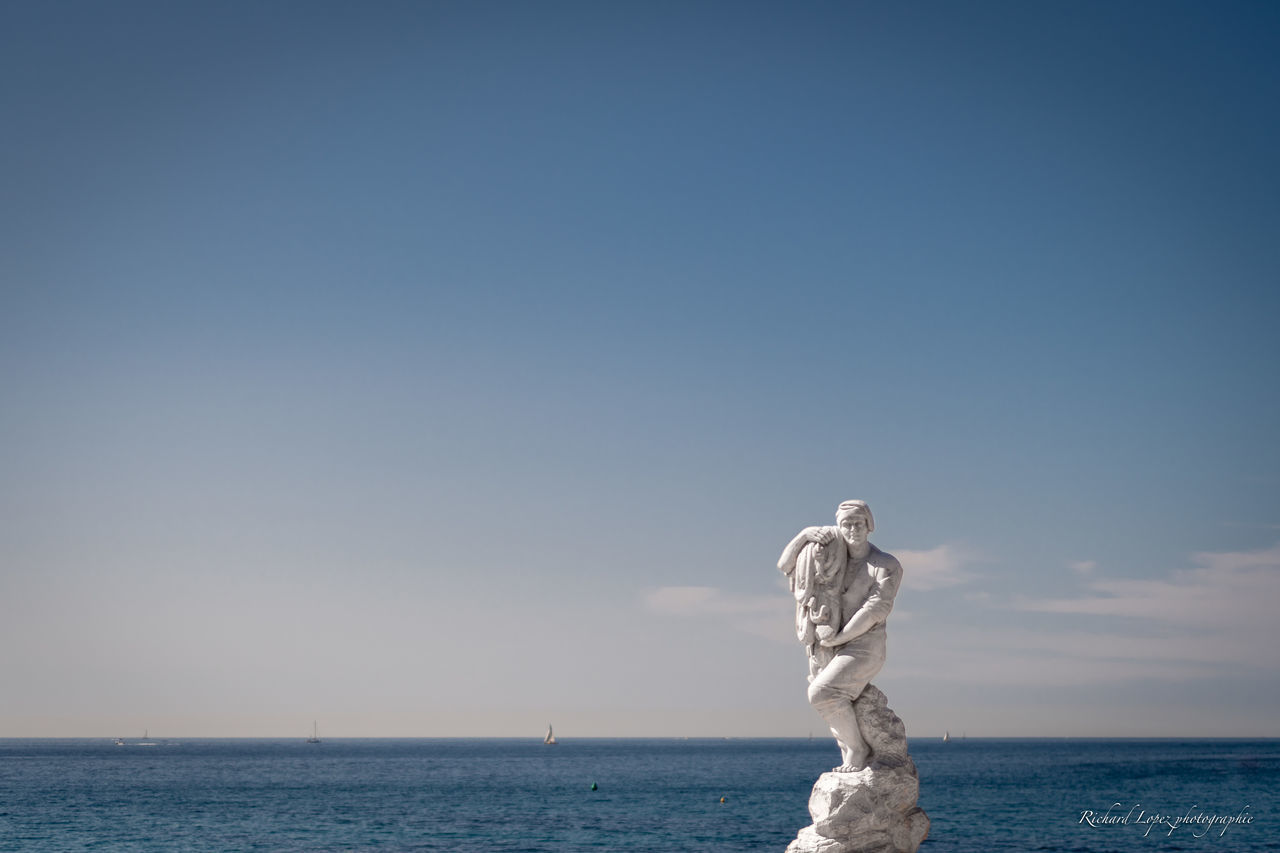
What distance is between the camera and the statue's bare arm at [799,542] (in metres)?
13.7

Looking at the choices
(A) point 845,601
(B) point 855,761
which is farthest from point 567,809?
(A) point 845,601

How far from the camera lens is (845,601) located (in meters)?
13.7

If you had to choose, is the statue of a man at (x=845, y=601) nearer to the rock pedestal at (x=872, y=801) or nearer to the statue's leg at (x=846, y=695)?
the statue's leg at (x=846, y=695)

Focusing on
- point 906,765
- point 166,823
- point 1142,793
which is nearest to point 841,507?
point 906,765

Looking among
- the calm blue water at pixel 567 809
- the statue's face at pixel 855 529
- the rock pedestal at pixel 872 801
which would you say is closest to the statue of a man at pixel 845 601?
the statue's face at pixel 855 529

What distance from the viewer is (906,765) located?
13.8 metres

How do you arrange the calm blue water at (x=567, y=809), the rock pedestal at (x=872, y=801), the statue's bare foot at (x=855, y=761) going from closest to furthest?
the rock pedestal at (x=872, y=801) < the statue's bare foot at (x=855, y=761) < the calm blue water at (x=567, y=809)

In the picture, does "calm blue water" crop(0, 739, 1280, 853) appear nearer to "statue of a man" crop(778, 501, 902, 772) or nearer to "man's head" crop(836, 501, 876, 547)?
"statue of a man" crop(778, 501, 902, 772)

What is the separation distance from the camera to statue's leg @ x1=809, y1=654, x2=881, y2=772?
13602 mm

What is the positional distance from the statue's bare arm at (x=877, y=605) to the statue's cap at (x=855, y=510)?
528 millimetres

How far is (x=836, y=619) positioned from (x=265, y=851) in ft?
110

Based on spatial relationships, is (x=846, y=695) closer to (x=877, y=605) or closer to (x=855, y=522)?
(x=877, y=605)

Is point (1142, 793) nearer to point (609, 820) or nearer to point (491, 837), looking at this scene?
point (609, 820)

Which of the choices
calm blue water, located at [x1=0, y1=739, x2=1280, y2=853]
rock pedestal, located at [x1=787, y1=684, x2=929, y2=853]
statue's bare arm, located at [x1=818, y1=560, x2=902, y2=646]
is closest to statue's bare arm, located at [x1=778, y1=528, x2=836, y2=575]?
statue's bare arm, located at [x1=818, y1=560, x2=902, y2=646]
